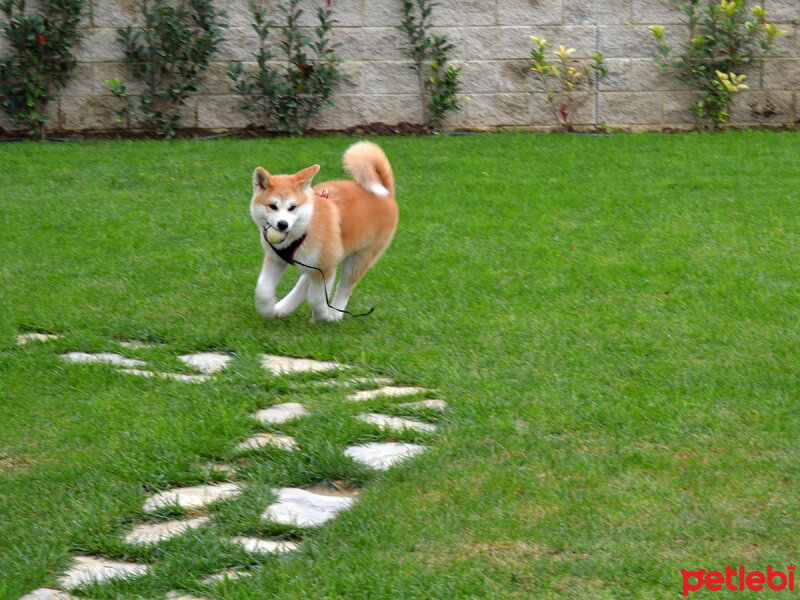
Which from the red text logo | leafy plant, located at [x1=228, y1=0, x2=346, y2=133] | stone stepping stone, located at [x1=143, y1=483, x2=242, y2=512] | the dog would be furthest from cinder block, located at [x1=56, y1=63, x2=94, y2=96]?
the red text logo

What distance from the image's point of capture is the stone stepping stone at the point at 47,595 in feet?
9.02

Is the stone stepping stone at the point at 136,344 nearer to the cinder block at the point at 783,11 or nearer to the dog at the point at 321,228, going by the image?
the dog at the point at 321,228

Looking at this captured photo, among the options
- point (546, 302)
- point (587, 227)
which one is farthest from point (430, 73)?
point (546, 302)

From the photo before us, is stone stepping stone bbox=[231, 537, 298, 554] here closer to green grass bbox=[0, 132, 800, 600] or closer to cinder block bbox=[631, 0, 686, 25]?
green grass bbox=[0, 132, 800, 600]

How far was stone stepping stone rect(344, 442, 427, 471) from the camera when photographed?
357 cm

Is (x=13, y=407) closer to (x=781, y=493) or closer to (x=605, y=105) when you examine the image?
(x=781, y=493)

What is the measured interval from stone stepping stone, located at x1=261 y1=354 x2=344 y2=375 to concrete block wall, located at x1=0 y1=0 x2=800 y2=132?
6445 mm

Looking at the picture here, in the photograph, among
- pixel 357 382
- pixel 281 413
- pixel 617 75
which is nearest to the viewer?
pixel 281 413

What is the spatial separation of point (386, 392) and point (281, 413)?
1.60 ft

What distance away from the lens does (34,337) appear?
16.1ft

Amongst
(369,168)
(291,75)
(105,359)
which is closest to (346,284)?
(369,168)

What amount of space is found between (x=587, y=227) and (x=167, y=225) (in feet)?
10.2

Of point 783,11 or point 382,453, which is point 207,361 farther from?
point 783,11

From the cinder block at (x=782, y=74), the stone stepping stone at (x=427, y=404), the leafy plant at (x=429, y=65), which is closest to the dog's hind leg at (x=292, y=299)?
the stone stepping stone at (x=427, y=404)
